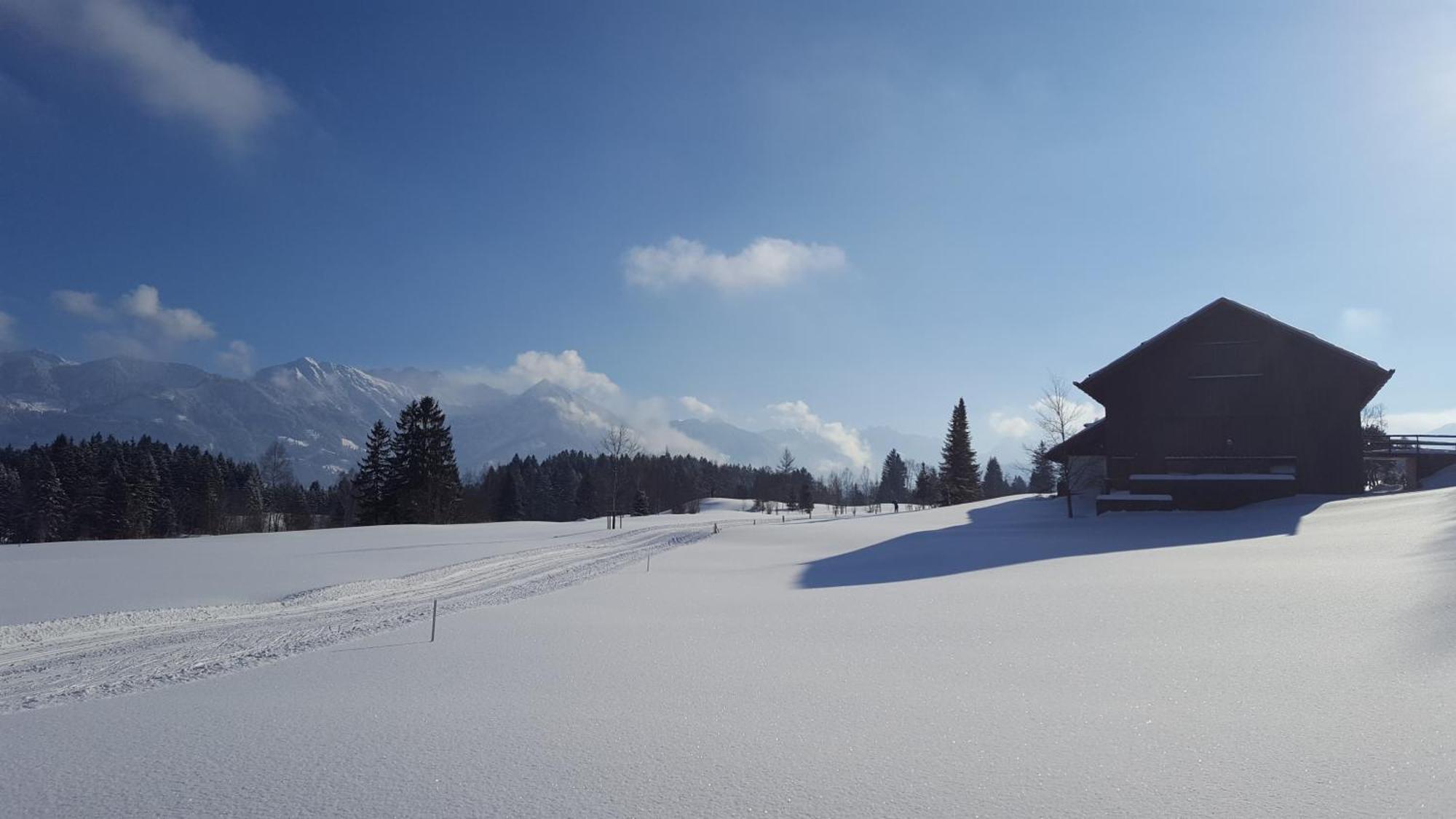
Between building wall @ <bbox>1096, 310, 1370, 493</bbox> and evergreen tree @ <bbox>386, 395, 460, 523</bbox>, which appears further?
evergreen tree @ <bbox>386, 395, 460, 523</bbox>

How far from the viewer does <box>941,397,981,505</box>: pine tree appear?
63.6 metres

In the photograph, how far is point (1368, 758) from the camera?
15.0 ft

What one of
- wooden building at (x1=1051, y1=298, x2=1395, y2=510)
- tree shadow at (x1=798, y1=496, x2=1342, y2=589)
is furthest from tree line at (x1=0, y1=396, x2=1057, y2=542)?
tree shadow at (x1=798, y1=496, x2=1342, y2=589)

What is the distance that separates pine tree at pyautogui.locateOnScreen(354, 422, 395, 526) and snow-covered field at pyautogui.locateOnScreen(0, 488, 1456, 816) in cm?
4443

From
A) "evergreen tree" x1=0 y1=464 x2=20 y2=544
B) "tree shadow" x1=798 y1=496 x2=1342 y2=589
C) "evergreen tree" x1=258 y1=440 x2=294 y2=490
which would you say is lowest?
"tree shadow" x1=798 y1=496 x2=1342 y2=589

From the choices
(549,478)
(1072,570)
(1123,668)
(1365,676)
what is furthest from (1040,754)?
(549,478)

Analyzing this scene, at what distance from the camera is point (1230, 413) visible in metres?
26.6

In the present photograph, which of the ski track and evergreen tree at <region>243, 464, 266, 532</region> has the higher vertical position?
evergreen tree at <region>243, 464, 266, 532</region>

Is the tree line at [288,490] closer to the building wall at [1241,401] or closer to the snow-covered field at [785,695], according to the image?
the building wall at [1241,401]

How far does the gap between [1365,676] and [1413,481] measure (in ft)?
118

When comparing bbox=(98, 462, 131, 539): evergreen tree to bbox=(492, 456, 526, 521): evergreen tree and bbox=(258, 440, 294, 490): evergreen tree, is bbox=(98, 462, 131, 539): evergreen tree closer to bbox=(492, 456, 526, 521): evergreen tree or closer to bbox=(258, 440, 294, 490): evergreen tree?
bbox=(258, 440, 294, 490): evergreen tree

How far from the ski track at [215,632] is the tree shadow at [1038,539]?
7123 millimetres

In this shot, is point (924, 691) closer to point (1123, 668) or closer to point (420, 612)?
point (1123, 668)

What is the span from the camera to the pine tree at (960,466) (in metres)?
63.6
